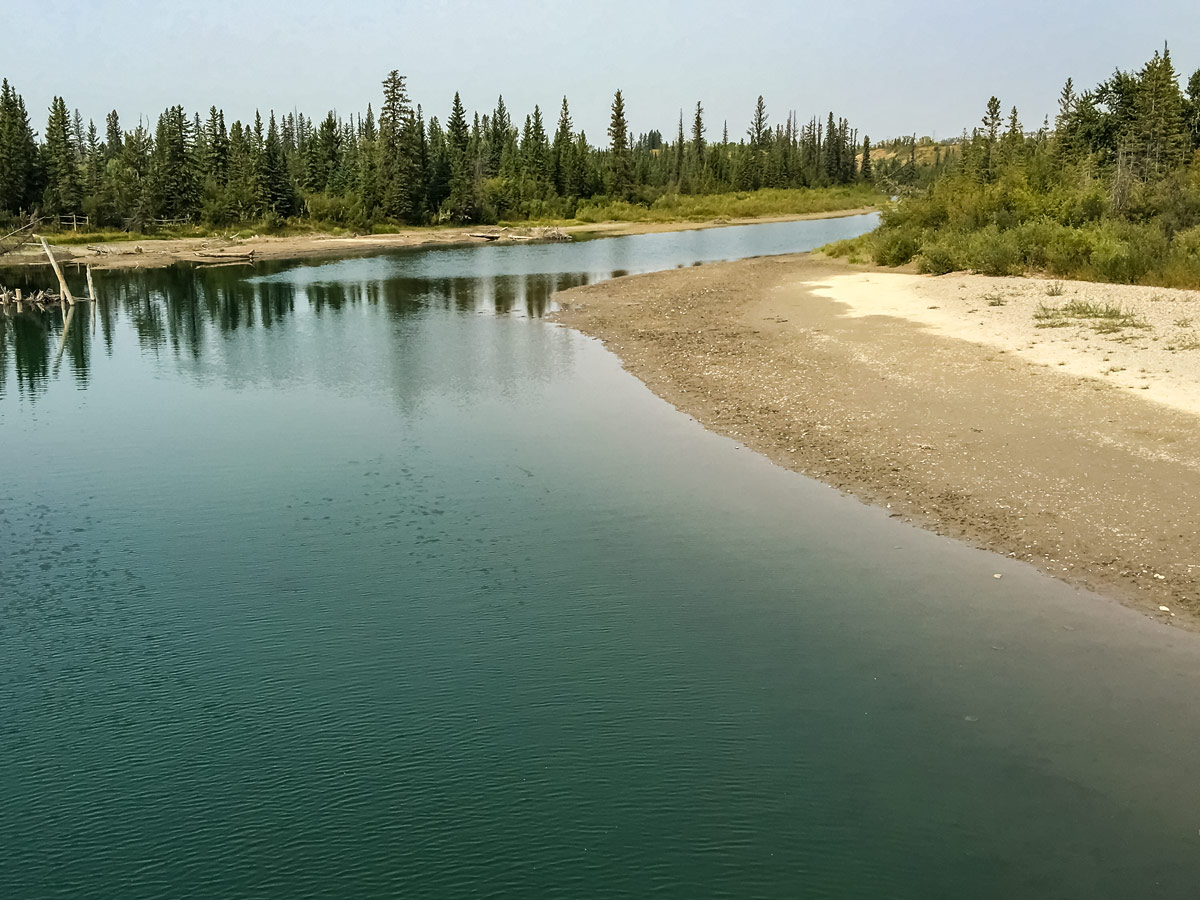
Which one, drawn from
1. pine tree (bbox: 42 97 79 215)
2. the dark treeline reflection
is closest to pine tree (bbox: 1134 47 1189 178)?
the dark treeline reflection

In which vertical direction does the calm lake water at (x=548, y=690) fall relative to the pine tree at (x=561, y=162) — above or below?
below

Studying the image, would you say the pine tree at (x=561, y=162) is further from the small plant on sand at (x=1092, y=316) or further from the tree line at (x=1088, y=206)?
the small plant on sand at (x=1092, y=316)

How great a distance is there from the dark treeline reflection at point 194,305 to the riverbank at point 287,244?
13.6 ft

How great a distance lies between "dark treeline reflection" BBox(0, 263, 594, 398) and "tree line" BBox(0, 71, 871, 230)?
655 inches

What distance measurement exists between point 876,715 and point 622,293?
92.3 feet

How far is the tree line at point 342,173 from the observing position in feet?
207

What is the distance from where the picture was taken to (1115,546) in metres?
10.2

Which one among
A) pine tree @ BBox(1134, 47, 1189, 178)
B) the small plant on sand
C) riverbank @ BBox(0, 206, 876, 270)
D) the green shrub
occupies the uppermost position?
pine tree @ BBox(1134, 47, 1189, 178)

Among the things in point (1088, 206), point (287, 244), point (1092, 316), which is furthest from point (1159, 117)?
point (287, 244)

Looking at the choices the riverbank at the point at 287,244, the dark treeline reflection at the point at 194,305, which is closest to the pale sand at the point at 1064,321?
the dark treeline reflection at the point at 194,305

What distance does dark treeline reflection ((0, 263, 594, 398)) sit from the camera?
84.7 feet

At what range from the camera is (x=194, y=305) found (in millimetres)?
35000

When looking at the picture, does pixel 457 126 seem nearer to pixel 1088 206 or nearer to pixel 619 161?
pixel 619 161

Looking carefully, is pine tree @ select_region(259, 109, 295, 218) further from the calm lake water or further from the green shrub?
the calm lake water
